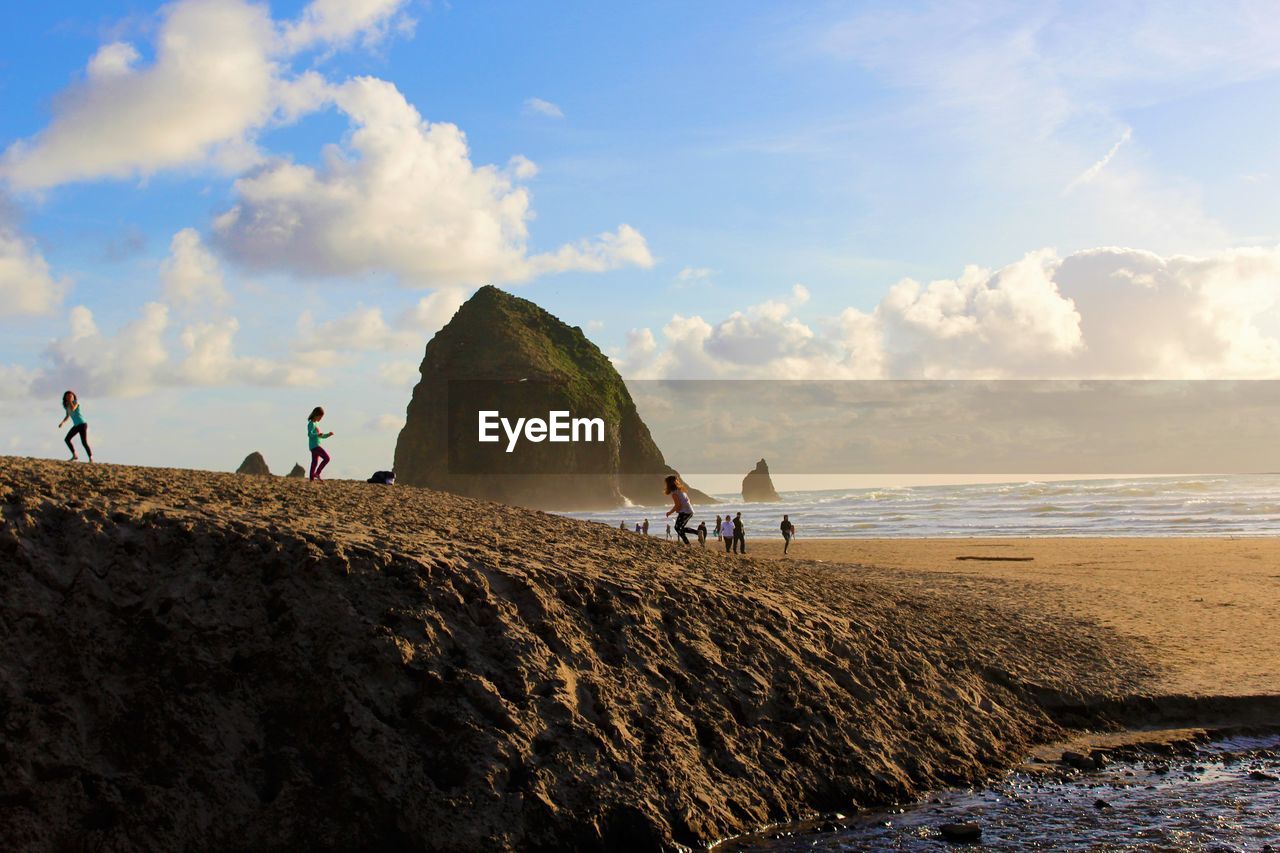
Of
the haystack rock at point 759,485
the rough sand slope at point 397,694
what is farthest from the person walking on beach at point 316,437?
the haystack rock at point 759,485

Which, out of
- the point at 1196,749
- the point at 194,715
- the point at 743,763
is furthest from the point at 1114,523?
the point at 194,715

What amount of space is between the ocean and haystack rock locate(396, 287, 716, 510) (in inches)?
1130

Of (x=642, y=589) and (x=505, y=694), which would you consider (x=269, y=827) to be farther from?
(x=642, y=589)

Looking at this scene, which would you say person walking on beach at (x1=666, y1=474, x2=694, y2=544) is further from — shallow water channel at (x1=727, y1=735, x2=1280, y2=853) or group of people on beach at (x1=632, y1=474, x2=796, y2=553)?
shallow water channel at (x1=727, y1=735, x2=1280, y2=853)

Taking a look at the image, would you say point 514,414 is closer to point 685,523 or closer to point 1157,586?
point 1157,586

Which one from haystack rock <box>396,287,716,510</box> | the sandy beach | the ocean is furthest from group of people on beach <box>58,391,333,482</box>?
haystack rock <box>396,287,716,510</box>

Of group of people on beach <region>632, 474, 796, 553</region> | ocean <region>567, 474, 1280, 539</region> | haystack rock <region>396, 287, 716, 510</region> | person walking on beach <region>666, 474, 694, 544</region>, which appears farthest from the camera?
haystack rock <region>396, 287, 716, 510</region>

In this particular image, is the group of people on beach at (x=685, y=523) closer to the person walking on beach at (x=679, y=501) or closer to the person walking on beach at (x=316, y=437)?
the person walking on beach at (x=679, y=501)

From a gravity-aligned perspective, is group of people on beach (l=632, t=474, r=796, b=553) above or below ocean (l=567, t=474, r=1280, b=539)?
above

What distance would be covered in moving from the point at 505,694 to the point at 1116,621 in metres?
10.6

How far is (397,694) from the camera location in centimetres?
693

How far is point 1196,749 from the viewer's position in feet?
29.5

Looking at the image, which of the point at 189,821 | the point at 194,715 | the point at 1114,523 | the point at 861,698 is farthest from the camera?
the point at 1114,523

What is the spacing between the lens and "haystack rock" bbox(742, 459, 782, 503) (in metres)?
112
